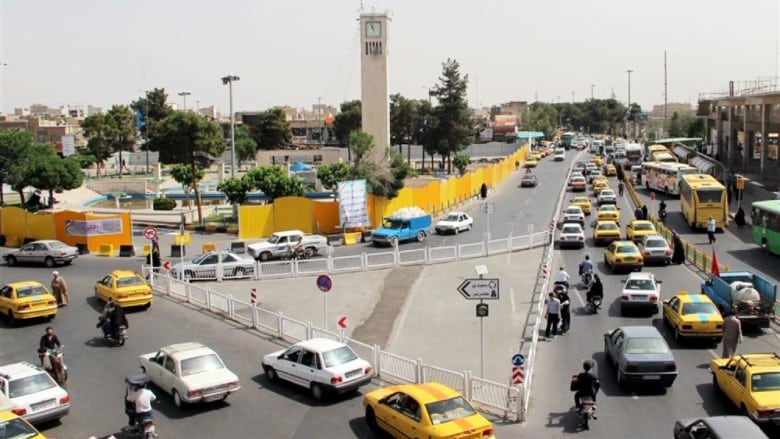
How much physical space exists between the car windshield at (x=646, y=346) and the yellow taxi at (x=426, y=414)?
4.88 meters

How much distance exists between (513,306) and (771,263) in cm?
1371

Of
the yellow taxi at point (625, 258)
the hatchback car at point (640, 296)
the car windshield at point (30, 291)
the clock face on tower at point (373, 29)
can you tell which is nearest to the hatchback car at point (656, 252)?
the yellow taxi at point (625, 258)

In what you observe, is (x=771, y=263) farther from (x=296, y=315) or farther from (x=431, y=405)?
(x=431, y=405)

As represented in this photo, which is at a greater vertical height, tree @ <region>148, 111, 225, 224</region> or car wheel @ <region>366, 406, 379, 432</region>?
tree @ <region>148, 111, 225, 224</region>

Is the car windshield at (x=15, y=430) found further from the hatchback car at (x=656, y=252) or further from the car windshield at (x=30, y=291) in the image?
the hatchback car at (x=656, y=252)

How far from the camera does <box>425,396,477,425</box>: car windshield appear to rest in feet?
45.6

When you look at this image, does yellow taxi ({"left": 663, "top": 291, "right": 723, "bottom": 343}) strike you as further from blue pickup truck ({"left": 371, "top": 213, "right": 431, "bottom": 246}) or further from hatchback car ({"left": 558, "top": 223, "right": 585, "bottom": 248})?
blue pickup truck ({"left": 371, "top": 213, "right": 431, "bottom": 246})

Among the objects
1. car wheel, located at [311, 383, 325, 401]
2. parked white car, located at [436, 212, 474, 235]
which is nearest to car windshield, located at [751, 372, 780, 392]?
car wheel, located at [311, 383, 325, 401]

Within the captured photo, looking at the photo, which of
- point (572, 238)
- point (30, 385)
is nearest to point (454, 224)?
point (572, 238)

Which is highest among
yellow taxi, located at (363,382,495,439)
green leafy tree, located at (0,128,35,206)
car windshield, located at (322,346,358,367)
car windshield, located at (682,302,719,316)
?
green leafy tree, located at (0,128,35,206)

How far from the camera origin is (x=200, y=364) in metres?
17.2

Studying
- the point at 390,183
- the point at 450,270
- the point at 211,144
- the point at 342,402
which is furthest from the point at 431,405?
the point at 211,144

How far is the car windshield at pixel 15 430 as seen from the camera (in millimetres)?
13336

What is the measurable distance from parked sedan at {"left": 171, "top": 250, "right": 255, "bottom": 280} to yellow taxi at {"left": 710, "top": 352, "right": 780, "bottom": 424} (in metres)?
20.4
